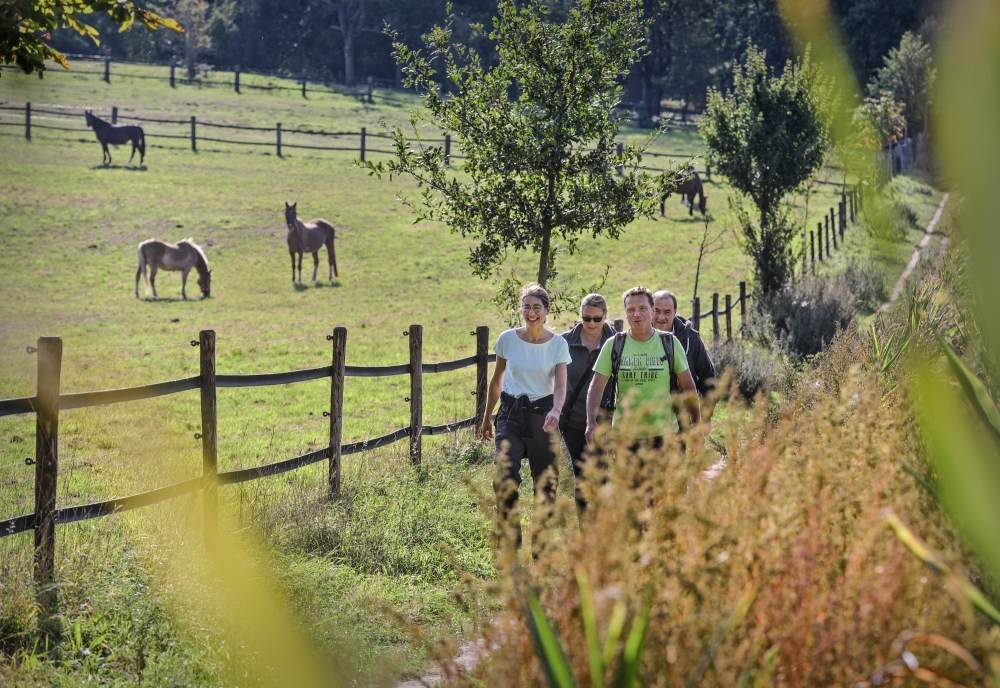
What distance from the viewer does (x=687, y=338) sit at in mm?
6734

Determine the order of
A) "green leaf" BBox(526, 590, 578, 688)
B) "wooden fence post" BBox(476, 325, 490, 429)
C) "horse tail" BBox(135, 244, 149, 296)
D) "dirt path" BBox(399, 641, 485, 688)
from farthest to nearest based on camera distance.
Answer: "horse tail" BBox(135, 244, 149, 296) → "wooden fence post" BBox(476, 325, 490, 429) → "dirt path" BBox(399, 641, 485, 688) → "green leaf" BBox(526, 590, 578, 688)

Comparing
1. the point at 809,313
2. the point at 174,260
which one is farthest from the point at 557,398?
the point at 174,260

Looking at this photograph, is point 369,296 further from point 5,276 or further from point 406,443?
point 406,443

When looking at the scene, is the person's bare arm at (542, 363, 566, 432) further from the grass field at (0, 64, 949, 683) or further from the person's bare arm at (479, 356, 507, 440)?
the grass field at (0, 64, 949, 683)

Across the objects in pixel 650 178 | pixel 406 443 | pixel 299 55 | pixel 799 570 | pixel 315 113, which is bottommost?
pixel 406 443

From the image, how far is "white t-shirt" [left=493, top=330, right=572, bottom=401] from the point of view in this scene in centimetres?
635

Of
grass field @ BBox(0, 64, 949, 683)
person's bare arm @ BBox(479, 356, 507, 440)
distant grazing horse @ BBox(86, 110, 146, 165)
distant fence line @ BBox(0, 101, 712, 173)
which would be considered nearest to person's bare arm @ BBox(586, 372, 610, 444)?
person's bare arm @ BBox(479, 356, 507, 440)

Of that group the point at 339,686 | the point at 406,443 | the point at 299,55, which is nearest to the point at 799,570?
the point at 339,686

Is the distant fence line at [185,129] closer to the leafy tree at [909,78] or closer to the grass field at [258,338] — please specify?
the grass field at [258,338]

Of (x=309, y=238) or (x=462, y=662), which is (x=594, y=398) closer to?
(x=462, y=662)

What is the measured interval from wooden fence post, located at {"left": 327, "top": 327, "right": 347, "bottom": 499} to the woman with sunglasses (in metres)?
2.05

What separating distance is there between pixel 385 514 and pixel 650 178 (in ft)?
16.7

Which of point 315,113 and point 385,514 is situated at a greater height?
point 315,113

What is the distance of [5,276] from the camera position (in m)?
21.3
